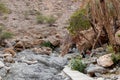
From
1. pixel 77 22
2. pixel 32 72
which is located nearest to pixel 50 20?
pixel 77 22

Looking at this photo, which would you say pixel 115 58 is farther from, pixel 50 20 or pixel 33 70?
pixel 50 20

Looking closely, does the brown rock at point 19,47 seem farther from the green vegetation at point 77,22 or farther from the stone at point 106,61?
the stone at point 106,61

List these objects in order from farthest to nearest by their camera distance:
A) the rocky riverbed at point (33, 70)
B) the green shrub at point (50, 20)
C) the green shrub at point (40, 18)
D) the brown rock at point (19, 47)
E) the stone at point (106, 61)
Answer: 1. the green shrub at point (40, 18)
2. the green shrub at point (50, 20)
3. the brown rock at point (19, 47)
4. the rocky riverbed at point (33, 70)
5. the stone at point (106, 61)

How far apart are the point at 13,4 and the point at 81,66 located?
24.0 metres

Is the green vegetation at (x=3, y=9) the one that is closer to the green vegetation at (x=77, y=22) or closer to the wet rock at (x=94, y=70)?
the green vegetation at (x=77, y=22)

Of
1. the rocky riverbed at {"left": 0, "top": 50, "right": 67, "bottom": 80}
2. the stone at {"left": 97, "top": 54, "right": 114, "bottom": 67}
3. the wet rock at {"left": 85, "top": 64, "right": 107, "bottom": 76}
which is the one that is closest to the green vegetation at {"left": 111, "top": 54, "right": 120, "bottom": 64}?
the stone at {"left": 97, "top": 54, "right": 114, "bottom": 67}

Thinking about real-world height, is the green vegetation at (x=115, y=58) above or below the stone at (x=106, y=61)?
above

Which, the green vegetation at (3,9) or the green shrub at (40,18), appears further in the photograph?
the green shrub at (40,18)

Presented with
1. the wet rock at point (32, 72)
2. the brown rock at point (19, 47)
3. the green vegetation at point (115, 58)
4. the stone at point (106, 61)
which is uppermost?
the green vegetation at point (115, 58)

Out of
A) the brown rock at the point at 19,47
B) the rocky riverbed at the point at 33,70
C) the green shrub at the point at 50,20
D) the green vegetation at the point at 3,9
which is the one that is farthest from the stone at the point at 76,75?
the green vegetation at the point at 3,9

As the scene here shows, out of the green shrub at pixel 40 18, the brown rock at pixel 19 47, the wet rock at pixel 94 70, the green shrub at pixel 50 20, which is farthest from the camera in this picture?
the green shrub at pixel 40 18

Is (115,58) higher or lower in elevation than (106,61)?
higher

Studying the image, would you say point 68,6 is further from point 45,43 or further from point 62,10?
point 45,43

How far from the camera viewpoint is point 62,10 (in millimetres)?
35188
